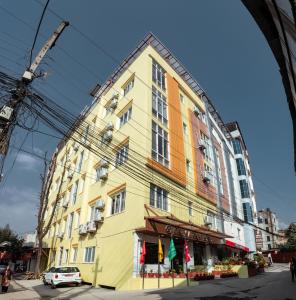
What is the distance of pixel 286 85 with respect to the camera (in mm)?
5672

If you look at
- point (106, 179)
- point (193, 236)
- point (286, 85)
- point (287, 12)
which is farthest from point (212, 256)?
point (287, 12)

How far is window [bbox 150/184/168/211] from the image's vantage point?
19047mm

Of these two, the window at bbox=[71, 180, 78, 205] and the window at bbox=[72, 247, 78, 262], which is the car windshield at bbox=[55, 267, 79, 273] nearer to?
the window at bbox=[72, 247, 78, 262]

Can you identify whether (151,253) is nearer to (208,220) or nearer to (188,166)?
(208,220)

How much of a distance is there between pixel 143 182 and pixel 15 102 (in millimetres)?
11719

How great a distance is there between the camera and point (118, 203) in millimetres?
20391

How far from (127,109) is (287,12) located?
67.3 feet

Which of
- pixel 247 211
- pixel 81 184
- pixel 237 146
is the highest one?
pixel 237 146

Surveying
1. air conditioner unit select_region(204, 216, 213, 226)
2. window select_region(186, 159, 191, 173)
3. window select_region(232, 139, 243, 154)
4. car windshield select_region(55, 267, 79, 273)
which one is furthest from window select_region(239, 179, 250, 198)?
car windshield select_region(55, 267, 79, 273)

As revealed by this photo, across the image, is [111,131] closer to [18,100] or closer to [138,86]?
[138,86]

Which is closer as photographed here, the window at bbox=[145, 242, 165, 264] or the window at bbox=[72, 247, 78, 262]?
the window at bbox=[145, 242, 165, 264]

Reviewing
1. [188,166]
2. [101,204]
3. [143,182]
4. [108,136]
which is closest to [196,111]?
[188,166]

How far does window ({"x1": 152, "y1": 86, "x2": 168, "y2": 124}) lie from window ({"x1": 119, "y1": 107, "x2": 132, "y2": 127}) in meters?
2.24

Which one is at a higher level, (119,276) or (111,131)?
(111,131)
